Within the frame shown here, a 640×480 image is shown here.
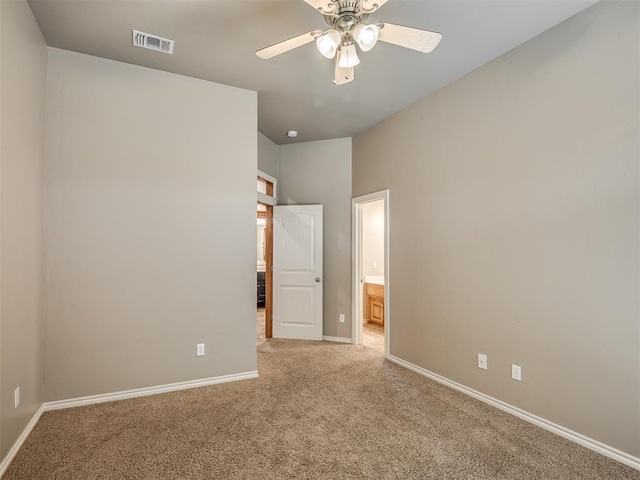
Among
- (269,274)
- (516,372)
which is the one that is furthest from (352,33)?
(269,274)

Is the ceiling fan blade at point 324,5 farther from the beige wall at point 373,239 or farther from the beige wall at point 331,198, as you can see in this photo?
the beige wall at point 373,239

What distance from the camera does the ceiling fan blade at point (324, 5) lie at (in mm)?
1699

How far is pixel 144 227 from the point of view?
3.03m

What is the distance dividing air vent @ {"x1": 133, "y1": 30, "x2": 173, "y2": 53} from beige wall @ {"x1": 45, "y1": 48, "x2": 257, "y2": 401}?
427mm

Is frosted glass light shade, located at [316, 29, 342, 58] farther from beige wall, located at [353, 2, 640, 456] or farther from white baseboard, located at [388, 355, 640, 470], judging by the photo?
white baseboard, located at [388, 355, 640, 470]

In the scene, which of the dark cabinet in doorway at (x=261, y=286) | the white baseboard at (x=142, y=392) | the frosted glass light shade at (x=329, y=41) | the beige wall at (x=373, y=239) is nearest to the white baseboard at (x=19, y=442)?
the white baseboard at (x=142, y=392)

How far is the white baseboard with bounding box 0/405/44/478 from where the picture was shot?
197cm

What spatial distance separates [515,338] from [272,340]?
124 inches

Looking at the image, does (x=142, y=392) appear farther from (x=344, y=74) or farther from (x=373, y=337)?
(x=373, y=337)

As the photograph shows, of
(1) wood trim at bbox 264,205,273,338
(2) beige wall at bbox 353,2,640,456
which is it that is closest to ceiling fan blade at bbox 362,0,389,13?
(2) beige wall at bbox 353,2,640,456

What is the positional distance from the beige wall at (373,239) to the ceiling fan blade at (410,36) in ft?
15.2

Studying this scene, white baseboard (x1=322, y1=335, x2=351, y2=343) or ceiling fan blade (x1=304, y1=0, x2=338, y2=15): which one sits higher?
ceiling fan blade (x1=304, y1=0, x2=338, y2=15)

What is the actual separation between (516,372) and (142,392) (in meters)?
3.16

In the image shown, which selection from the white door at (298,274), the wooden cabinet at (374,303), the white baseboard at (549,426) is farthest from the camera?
the wooden cabinet at (374,303)
